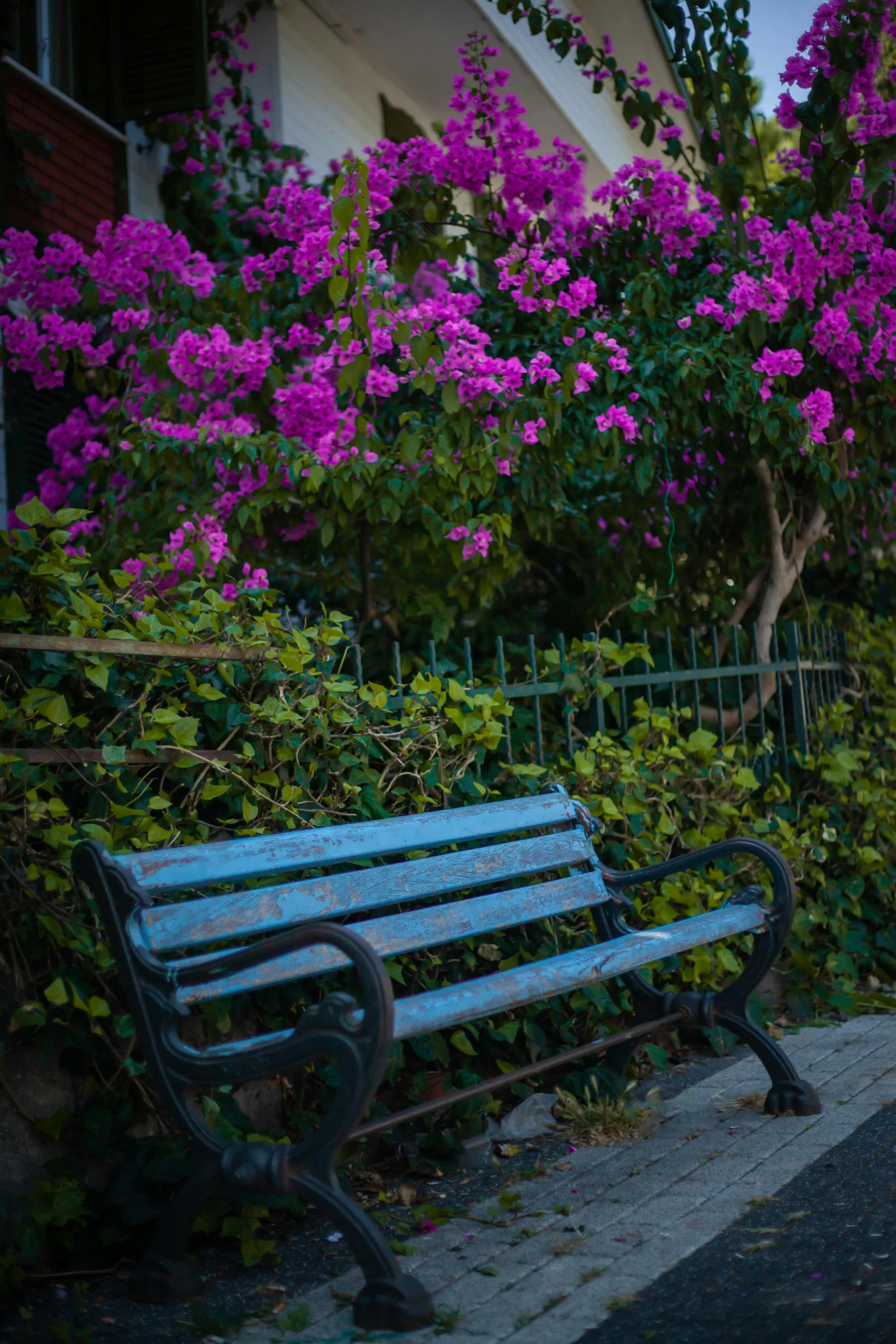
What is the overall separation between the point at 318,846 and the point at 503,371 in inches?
102

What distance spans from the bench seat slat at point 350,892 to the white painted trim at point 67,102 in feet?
17.3

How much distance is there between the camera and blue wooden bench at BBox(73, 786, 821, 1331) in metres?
2.14

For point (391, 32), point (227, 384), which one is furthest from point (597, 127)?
point (227, 384)

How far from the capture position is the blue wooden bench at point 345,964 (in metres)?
2.14

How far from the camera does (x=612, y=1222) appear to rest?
106 inches

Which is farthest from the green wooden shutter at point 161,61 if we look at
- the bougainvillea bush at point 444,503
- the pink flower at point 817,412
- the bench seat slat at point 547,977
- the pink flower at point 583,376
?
the bench seat slat at point 547,977

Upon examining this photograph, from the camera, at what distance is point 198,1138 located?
2250 mm

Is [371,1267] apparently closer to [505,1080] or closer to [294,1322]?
[294,1322]

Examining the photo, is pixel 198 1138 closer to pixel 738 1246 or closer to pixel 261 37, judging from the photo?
pixel 738 1246

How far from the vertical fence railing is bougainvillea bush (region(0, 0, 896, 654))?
0.88 ft

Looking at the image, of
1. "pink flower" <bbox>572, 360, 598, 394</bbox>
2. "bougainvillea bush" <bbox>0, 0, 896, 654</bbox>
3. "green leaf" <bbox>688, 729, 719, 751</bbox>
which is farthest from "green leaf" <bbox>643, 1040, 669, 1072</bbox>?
"pink flower" <bbox>572, 360, 598, 394</bbox>

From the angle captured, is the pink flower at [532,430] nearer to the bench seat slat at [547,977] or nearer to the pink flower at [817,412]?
the pink flower at [817,412]

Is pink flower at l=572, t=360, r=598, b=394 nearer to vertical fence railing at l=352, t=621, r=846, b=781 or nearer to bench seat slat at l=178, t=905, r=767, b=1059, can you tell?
vertical fence railing at l=352, t=621, r=846, b=781

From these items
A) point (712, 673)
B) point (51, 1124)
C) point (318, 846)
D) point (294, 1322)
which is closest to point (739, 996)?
point (318, 846)
